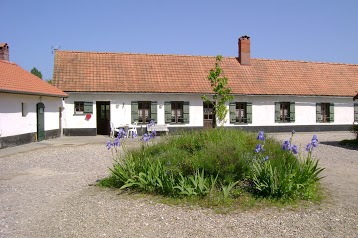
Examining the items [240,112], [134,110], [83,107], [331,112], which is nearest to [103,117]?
[83,107]

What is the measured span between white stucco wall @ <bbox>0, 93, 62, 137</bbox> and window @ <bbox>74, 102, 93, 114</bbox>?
1.48m

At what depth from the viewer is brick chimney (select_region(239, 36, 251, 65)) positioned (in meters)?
24.2

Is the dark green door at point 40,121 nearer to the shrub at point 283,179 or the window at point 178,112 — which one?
the window at point 178,112

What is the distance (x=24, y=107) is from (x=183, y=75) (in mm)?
9994

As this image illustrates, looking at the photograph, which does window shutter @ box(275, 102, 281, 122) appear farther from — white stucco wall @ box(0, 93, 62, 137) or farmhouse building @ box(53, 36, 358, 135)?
white stucco wall @ box(0, 93, 62, 137)

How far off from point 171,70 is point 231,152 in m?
16.3

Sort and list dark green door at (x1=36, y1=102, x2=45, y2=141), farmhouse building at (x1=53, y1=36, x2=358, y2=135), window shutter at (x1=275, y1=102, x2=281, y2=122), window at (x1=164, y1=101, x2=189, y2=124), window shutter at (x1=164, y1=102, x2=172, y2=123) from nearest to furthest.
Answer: dark green door at (x1=36, y1=102, x2=45, y2=141)
farmhouse building at (x1=53, y1=36, x2=358, y2=135)
window shutter at (x1=164, y1=102, x2=172, y2=123)
window at (x1=164, y1=101, x2=189, y2=124)
window shutter at (x1=275, y1=102, x2=281, y2=122)

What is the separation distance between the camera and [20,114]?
1523 cm

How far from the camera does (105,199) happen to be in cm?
624

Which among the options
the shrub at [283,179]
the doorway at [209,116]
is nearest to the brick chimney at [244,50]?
the doorway at [209,116]

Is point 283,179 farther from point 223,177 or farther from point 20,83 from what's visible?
point 20,83

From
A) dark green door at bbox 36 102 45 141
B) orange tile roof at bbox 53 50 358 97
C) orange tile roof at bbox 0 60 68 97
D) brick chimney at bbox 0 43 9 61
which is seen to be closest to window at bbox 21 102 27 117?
orange tile roof at bbox 0 60 68 97

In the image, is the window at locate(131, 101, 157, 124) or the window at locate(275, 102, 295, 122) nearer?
the window at locate(131, 101, 157, 124)

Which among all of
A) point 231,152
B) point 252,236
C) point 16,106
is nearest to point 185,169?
point 231,152
